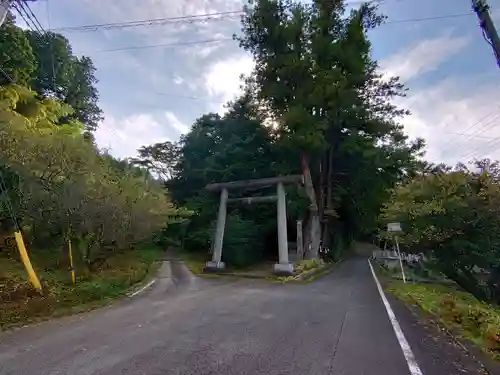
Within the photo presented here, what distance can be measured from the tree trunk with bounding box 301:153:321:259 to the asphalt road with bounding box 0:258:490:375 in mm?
12670

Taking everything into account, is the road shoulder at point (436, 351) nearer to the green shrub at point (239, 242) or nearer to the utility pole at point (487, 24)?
the utility pole at point (487, 24)

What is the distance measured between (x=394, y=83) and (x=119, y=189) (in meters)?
19.5

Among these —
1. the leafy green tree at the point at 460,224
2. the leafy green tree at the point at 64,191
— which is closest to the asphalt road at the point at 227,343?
the leafy green tree at the point at 64,191

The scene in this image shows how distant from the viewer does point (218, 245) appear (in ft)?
51.6

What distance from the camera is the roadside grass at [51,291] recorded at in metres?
5.91

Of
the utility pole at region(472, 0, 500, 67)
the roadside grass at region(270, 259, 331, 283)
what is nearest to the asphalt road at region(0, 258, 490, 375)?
the utility pole at region(472, 0, 500, 67)

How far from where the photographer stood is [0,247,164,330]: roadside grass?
5914 mm

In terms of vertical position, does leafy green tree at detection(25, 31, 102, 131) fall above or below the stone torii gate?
above

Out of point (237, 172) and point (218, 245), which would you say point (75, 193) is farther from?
point (237, 172)

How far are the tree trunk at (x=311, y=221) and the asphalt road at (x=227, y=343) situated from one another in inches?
499

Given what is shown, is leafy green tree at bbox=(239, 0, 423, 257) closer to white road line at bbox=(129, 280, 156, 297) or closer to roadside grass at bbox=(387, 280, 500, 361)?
white road line at bbox=(129, 280, 156, 297)

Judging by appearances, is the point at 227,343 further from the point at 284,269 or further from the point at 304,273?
the point at 304,273

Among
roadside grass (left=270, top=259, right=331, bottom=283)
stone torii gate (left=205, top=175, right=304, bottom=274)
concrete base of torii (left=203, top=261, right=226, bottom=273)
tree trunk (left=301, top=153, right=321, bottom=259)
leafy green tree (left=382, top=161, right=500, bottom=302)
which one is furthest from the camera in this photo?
tree trunk (left=301, top=153, right=321, bottom=259)

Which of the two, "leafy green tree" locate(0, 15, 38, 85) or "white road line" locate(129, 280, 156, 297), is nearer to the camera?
"white road line" locate(129, 280, 156, 297)
